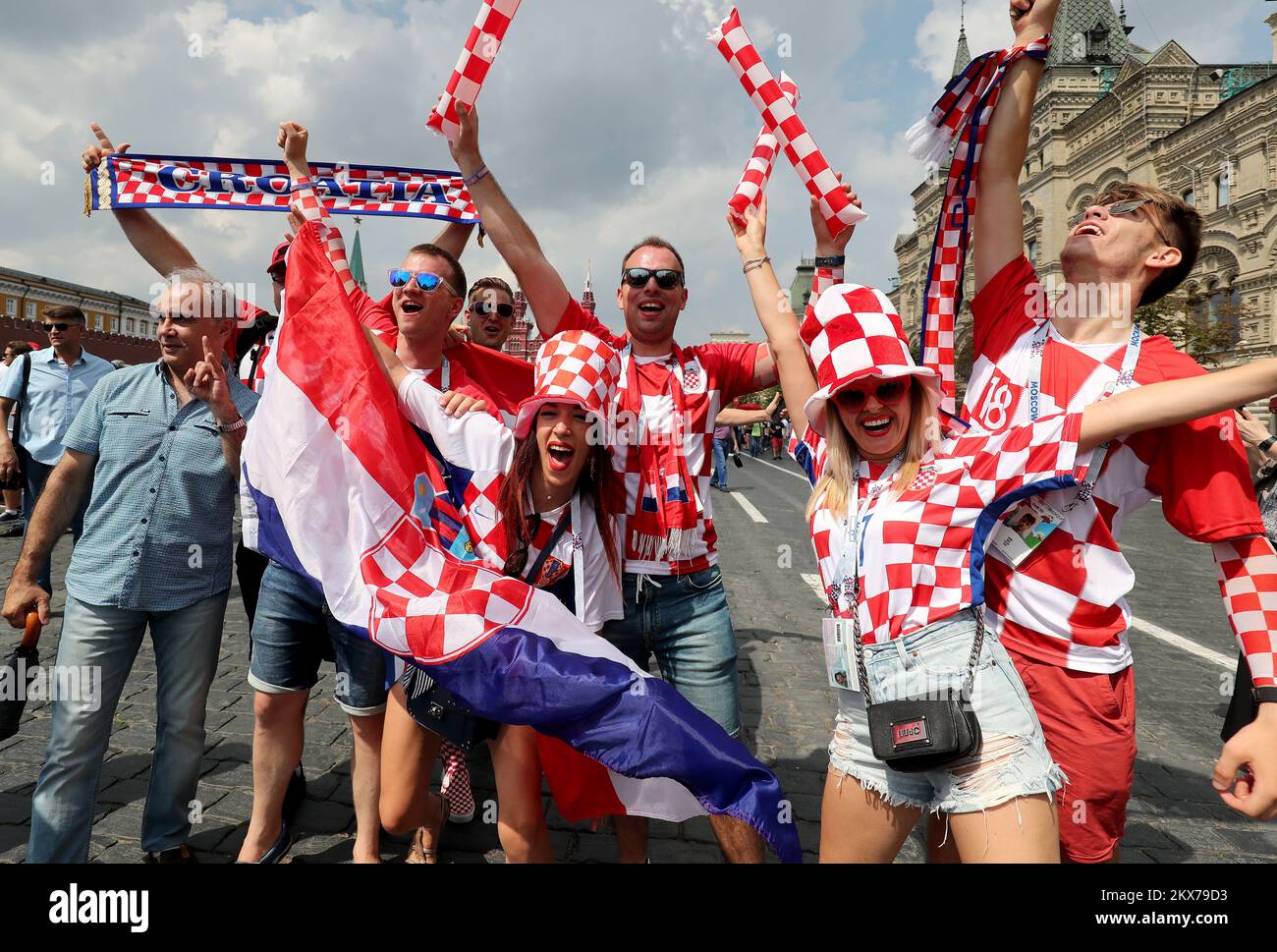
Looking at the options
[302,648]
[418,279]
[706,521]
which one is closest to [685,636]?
[706,521]

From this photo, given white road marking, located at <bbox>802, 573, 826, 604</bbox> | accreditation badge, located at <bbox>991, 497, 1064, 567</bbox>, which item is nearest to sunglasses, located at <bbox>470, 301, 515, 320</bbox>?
accreditation badge, located at <bbox>991, 497, 1064, 567</bbox>

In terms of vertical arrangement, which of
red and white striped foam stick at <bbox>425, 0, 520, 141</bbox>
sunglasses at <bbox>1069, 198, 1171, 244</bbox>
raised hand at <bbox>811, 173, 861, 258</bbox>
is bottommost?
sunglasses at <bbox>1069, 198, 1171, 244</bbox>

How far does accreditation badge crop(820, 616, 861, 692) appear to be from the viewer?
204 centimetres

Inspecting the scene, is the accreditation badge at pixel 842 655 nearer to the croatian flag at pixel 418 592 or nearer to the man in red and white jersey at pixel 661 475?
the croatian flag at pixel 418 592

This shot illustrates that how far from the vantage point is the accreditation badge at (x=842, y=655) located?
2035 millimetres

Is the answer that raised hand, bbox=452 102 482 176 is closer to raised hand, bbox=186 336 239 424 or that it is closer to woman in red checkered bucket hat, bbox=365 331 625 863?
woman in red checkered bucket hat, bbox=365 331 625 863

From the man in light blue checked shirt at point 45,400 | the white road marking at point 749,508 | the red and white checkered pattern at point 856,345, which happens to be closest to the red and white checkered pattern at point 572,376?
the red and white checkered pattern at point 856,345

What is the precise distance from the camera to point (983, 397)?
7.90ft

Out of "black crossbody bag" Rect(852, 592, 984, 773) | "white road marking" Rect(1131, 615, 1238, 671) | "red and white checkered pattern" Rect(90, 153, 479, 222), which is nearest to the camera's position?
"black crossbody bag" Rect(852, 592, 984, 773)

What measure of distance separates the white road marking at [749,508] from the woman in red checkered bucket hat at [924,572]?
1227cm

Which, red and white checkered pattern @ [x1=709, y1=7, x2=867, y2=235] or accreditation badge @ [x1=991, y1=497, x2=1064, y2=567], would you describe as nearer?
accreditation badge @ [x1=991, y1=497, x2=1064, y2=567]

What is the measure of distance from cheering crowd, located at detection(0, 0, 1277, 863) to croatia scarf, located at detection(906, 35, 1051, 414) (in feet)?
0.23

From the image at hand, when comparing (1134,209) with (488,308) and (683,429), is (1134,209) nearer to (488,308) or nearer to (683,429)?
(683,429)
